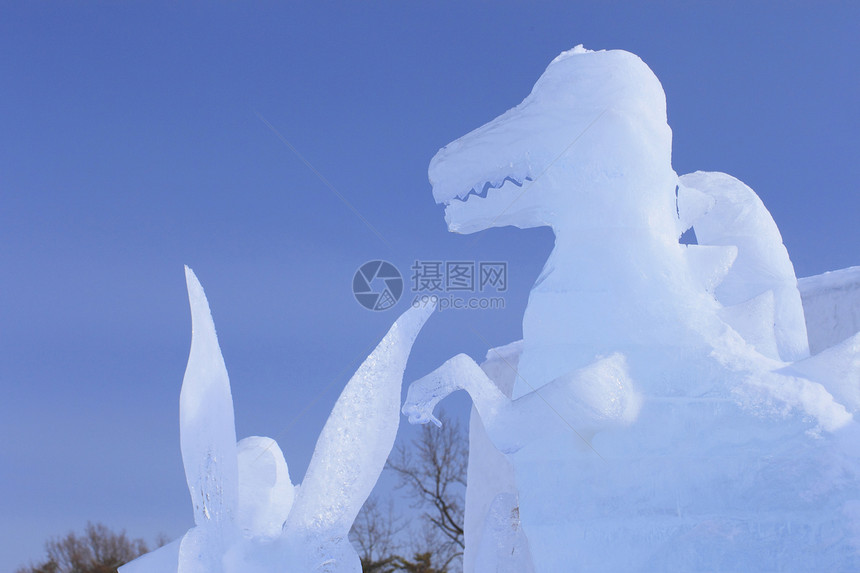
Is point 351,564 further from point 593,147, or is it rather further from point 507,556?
point 593,147

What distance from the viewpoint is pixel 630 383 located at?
375cm

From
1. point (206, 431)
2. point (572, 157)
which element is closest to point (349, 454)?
point (206, 431)

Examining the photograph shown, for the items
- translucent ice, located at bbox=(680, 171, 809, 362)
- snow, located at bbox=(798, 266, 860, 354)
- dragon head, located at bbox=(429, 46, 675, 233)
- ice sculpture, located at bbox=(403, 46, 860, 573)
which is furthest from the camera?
snow, located at bbox=(798, 266, 860, 354)

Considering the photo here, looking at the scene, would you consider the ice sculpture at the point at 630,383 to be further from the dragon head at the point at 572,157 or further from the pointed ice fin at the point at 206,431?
the pointed ice fin at the point at 206,431

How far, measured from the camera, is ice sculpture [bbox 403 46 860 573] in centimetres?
349

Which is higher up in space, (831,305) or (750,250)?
(831,305)

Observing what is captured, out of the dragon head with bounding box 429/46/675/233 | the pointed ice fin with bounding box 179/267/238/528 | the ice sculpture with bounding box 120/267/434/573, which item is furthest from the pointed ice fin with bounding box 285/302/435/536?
the dragon head with bounding box 429/46/675/233

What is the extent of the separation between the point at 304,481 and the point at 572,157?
2.10m

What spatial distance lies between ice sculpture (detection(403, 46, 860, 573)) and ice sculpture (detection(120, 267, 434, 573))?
1.39 ft

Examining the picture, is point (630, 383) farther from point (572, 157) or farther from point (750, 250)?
point (750, 250)

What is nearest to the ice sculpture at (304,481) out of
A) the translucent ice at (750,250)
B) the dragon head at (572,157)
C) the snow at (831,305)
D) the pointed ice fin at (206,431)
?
the pointed ice fin at (206,431)

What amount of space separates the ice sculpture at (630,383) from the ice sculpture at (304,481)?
424 mm

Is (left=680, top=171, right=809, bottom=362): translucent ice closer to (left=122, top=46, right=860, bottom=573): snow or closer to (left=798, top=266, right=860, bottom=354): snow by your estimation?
(left=122, top=46, right=860, bottom=573): snow

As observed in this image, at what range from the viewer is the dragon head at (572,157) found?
161 inches
